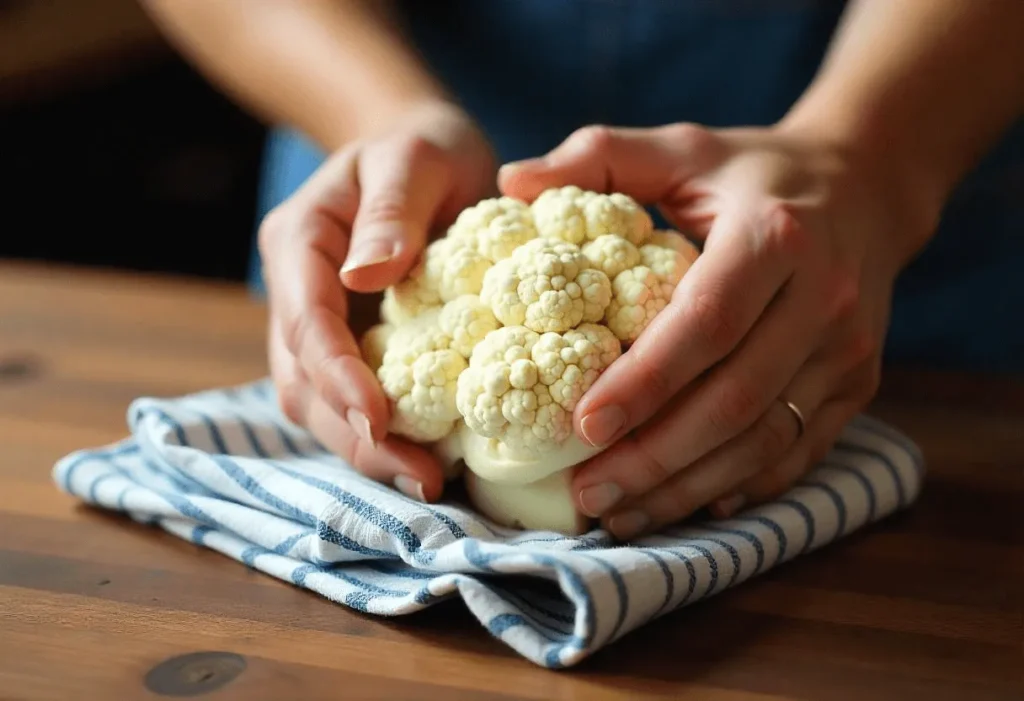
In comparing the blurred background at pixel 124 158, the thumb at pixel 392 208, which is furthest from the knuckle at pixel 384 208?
the blurred background at pixel 124 158

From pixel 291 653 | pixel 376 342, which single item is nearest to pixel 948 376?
pixel 376 342

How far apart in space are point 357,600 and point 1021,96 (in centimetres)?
70

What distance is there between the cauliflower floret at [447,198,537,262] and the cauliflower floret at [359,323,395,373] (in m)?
0.08

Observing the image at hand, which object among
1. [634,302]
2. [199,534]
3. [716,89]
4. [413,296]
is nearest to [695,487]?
[634,302]

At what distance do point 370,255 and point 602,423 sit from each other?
20 centimetres

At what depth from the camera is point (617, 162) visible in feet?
2.62

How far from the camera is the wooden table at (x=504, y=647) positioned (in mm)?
628

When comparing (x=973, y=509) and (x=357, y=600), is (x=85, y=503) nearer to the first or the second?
(x=357, y=600)

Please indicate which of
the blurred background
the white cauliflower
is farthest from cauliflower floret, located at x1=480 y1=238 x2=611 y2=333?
the blurred background

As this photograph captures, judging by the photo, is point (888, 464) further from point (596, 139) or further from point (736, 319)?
point (596, 139)

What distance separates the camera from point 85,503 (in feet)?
2.80

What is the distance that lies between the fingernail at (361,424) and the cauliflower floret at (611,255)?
18 centimetres

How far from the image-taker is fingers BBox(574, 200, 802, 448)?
2.27 ft

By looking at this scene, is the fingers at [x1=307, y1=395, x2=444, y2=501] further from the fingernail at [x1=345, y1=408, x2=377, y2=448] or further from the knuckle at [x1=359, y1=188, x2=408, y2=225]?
the knuckle at [x1=359, y1=188, x2=408, y2=225]
